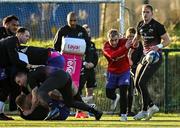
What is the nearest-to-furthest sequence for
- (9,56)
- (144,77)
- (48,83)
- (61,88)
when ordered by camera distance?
(48,83)
(61,88)
(9,56)
(144,77)

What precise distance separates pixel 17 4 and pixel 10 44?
269 inches

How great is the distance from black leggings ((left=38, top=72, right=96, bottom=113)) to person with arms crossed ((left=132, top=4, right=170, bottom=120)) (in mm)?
1245

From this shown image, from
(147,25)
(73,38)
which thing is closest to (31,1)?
(73,38)

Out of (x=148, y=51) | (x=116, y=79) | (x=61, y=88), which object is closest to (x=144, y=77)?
(x=148, y=51)

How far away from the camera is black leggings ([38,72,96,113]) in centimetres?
1327

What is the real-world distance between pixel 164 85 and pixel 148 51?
466 cm

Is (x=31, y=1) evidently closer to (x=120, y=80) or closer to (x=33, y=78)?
(x=120, y=80)

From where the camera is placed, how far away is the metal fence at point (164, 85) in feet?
62.6

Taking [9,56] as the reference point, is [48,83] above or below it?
below

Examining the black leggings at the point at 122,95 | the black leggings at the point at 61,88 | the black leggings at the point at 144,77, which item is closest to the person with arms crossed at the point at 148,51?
the black leggings at the point at 144,77

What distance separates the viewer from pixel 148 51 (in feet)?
48.0

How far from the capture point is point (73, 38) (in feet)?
52.0

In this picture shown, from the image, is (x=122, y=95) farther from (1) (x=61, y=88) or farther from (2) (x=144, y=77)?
(1) (x=61, y=88)

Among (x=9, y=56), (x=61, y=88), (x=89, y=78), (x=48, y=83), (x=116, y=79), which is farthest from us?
(x=89, y=78)
